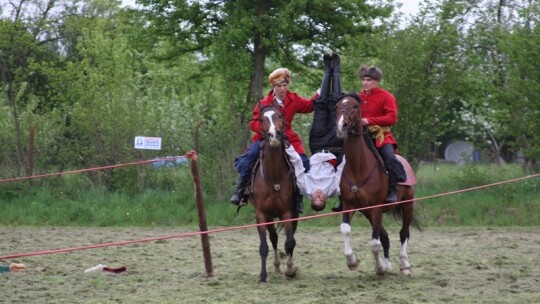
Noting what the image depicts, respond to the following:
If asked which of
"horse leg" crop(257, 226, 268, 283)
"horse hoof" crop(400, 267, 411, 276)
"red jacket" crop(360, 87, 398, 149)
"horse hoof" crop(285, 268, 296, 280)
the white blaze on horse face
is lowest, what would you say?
"horse hoof" crop(400, 267, 411, 276)

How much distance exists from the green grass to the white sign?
107 cm

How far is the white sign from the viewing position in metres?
21.0

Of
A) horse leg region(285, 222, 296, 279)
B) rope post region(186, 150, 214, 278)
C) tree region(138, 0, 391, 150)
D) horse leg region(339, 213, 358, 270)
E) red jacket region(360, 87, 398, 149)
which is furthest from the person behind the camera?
tree region(138, 0, 391, 150)

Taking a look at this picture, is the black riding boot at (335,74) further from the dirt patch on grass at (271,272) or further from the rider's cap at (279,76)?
the dirt patch on grass at (271,272)

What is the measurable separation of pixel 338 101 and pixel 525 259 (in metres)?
3.83

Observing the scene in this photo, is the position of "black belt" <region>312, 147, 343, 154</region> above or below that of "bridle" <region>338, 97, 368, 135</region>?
below

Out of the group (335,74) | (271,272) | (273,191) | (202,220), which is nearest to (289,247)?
(273,191)

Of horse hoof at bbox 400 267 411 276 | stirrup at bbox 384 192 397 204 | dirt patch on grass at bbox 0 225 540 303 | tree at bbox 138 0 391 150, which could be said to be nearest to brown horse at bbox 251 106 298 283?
dirt patch on grass at bbox 0 225 540 303

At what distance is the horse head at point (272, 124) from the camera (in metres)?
10.5

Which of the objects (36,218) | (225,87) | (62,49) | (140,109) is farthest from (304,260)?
(62,49)

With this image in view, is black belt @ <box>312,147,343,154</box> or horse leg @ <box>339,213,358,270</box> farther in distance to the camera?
black belt @ <box>312,147,343,154</box>

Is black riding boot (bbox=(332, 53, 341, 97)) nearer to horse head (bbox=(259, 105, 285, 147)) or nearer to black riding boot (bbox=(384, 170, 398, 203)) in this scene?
horse head (bbox=(259, 105, 285, 147))

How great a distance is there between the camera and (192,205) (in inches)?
819

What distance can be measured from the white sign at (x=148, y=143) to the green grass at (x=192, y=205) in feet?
3.51
